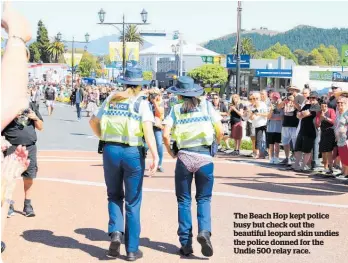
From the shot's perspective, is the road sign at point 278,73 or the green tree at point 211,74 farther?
the green tree at point 211,74

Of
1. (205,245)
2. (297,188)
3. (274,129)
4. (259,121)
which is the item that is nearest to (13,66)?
(205,245)

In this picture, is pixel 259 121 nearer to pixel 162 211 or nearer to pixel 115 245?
pixel 162 211

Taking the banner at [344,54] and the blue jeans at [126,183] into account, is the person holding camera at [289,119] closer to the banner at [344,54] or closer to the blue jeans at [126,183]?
the blue jeans at [126,183]

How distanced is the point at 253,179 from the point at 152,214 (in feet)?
13.2

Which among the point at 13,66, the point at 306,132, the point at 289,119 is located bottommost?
the point at 306,132

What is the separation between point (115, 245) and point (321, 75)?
66.2 meters

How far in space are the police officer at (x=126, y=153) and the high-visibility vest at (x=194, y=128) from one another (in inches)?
13.2

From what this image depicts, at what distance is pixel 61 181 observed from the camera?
12.0 meters

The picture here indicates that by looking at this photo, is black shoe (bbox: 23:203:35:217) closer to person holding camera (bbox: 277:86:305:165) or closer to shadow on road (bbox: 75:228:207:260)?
shadow on road (bbox: 75:228:207:260)

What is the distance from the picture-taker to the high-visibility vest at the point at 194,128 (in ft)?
23.3

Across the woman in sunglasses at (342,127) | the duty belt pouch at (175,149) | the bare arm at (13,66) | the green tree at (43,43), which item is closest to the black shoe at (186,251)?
the duty belt pouch at (175,149)

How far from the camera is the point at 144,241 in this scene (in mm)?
7672

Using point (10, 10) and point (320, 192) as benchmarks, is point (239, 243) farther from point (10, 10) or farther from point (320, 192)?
point (10, 10)

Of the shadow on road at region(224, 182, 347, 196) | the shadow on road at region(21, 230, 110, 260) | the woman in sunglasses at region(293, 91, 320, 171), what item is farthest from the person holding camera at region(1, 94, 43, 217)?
the woman in sunglasses at region(293, 91, 320, 171)
